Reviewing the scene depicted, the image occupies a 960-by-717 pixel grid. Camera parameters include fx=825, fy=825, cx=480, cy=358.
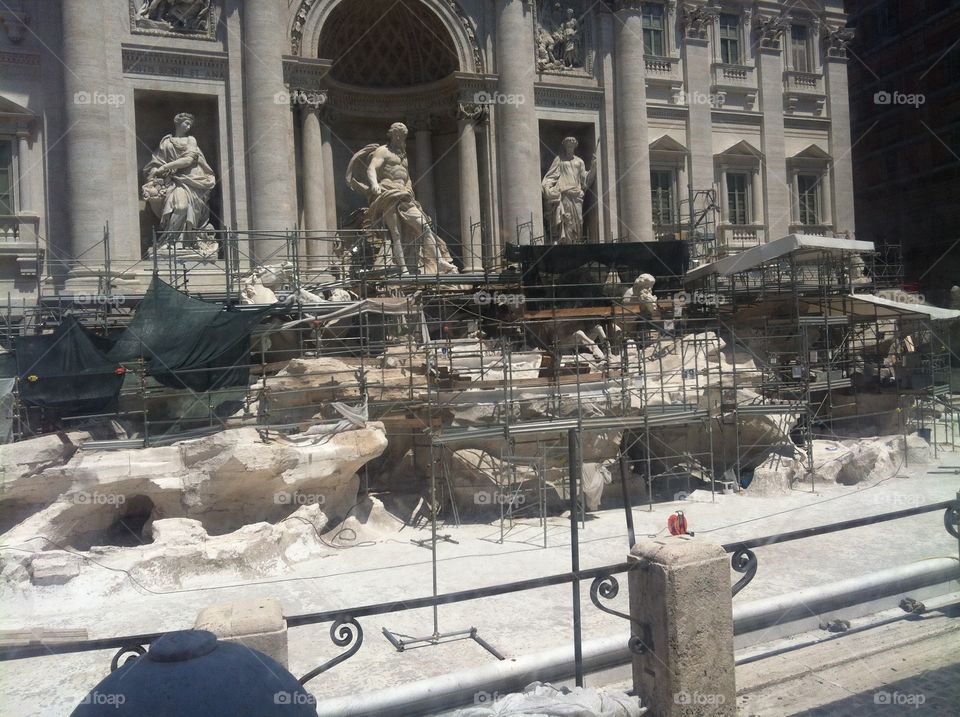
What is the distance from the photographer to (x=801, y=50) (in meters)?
31.0

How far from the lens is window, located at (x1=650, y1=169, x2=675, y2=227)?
2819cm

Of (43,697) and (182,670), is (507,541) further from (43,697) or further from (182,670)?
(182,670)

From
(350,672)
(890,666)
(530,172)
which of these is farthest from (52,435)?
(530,172)

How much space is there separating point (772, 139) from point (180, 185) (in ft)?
67.3

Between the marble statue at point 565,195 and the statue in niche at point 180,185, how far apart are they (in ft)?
33.9

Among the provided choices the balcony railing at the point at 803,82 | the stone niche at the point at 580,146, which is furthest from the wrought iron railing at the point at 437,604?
the balcony railing at the point at 803,82

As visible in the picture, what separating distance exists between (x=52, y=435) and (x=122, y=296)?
5982mm
